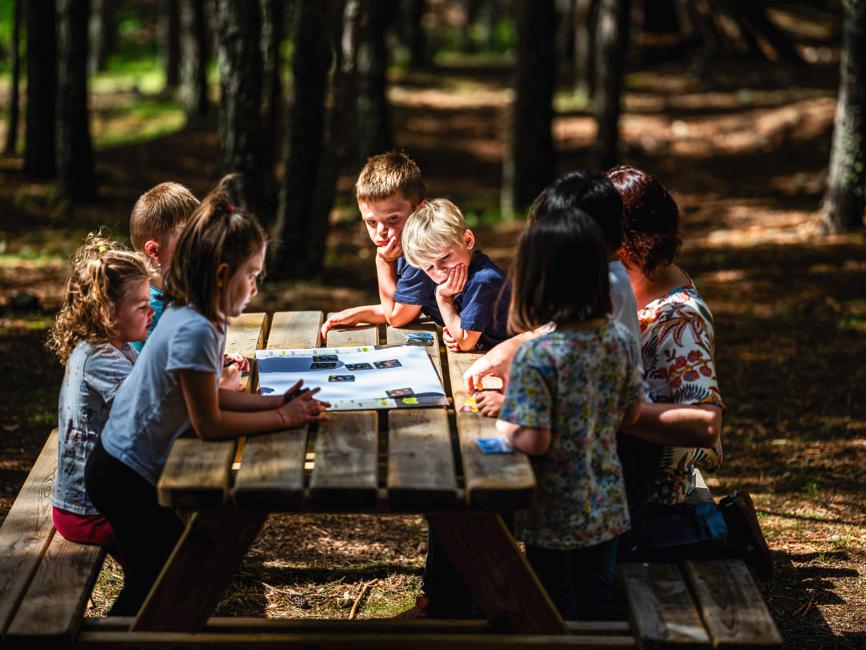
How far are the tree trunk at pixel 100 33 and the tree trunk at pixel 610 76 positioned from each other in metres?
17.8

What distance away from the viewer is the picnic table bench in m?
2.61

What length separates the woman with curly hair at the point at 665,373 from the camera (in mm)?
3242

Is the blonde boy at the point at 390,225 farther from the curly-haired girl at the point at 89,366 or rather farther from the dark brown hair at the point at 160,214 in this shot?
the curly-haired girl at the point at 89,366

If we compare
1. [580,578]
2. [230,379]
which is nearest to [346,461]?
[230,379]

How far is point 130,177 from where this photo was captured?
1391cm

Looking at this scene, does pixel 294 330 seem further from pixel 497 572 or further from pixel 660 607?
pixel 660 607

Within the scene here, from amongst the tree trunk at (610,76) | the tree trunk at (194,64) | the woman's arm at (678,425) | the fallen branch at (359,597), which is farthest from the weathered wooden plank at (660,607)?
the tree trunk at (194,64)

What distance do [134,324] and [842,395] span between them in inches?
187

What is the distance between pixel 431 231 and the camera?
356 centimetres

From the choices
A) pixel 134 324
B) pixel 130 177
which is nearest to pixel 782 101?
pixel 130 177

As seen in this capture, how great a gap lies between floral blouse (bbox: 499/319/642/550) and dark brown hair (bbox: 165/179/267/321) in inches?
33.5

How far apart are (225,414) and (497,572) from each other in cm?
89

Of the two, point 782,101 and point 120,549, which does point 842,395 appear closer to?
point 120,549

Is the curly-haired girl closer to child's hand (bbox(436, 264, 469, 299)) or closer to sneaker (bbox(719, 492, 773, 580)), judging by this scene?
child's hand (bbox(436, 264, 469, 299))
